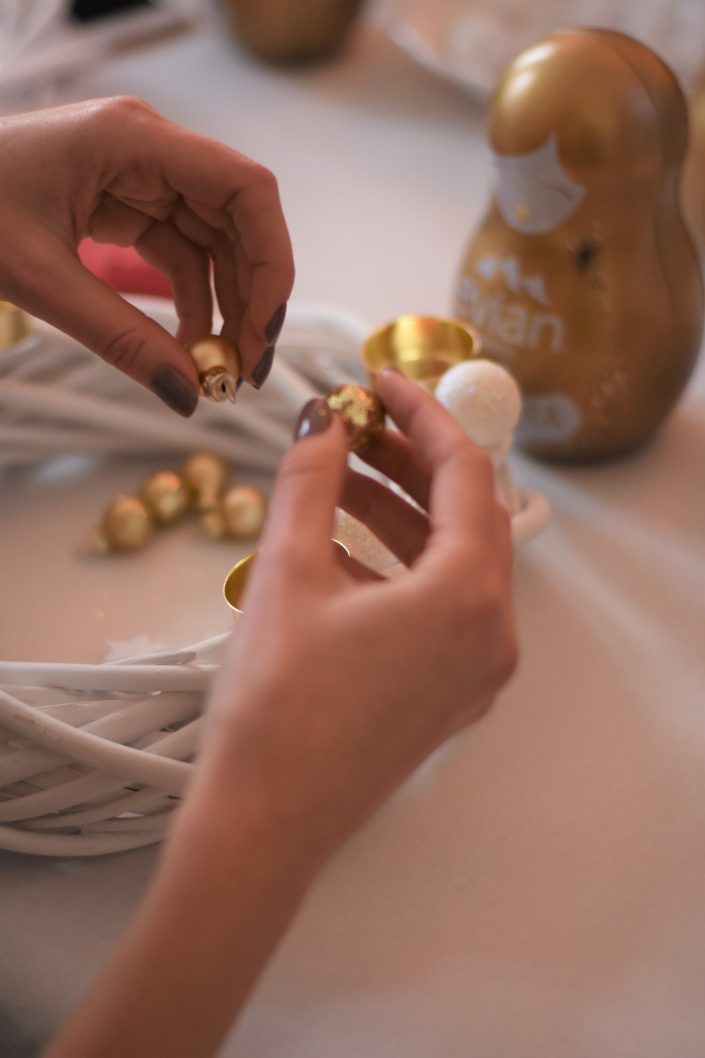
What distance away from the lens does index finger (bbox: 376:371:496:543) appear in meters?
0.27

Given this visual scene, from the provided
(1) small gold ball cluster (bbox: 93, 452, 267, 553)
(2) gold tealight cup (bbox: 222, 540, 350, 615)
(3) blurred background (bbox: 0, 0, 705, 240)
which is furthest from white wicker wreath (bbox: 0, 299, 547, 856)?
(3) blurred background (bbox: 0, 0, 705, 240)

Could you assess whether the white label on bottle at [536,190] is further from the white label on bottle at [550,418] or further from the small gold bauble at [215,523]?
the small gold bauble at [215,523]

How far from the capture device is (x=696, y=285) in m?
0.45

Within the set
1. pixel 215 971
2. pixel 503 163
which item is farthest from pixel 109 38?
pixel 215 971

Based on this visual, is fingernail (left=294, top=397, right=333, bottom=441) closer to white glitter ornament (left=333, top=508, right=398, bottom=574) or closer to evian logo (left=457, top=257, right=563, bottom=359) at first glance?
white glitter ornament (left=333, top=508, right=398, bottom=574)

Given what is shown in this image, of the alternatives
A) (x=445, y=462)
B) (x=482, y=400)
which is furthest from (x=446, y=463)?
(x=482, y=400)

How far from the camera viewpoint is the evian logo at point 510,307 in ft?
1.47

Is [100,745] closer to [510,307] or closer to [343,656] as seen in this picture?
[343,656]

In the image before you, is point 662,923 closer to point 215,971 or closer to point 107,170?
point 215,971

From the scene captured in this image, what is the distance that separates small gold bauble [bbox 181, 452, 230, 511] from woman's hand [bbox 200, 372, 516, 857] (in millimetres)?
189

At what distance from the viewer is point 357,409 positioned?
1.04 ft

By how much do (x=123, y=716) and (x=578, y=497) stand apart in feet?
0.83

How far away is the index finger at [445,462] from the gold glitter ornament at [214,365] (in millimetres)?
61

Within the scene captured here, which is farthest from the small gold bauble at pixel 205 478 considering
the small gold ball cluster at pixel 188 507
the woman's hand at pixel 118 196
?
the woman's hand at pixel 118 196
